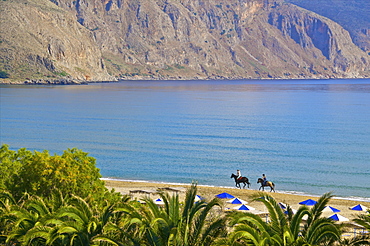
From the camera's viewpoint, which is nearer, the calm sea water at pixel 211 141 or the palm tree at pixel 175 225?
the palm tree at pixel 175 225

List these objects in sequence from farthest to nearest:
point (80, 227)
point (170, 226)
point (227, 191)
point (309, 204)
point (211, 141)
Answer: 1. point (211, 141)
2. point (227, 191)
3. point (309, 204)
4. point (80, 227)
5. point (170, 226)

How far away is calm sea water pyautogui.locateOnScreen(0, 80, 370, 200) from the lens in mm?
45906

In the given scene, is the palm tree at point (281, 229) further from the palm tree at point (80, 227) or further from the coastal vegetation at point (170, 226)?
the palm tree at point (80, 227)

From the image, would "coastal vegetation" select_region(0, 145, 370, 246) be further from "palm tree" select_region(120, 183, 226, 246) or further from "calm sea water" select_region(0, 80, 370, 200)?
"calm sea water" select_region(0, 80, 370, 200)

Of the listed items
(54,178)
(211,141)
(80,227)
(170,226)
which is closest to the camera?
(170,226)

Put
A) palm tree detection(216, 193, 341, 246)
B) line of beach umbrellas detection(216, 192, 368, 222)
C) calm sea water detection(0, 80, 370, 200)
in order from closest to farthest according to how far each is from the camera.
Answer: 1. palm tree detection(216, 193, 341, 246)
2. line of beach umbrellas detection(216, 192, 368, 222)
3. calm sea water detection(0, 80, 370, 200)

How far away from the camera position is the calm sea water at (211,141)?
45.9 metres

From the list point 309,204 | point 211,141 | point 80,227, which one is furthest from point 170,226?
point 211,141

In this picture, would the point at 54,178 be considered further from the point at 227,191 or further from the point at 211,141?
the point at 211,141

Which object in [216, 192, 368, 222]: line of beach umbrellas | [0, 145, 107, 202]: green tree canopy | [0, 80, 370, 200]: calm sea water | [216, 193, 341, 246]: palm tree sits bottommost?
Result: [216, 193, 341, 246]: palm tree

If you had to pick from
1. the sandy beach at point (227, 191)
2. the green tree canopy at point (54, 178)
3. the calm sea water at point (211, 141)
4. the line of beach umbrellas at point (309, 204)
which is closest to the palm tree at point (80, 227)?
the green tree canopy at point (54, 178)

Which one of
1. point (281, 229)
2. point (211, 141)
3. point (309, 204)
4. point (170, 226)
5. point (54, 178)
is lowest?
point (281, 229)

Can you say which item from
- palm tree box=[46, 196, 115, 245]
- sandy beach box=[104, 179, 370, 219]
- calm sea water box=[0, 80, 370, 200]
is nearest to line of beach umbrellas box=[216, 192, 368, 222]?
sandy beach box=[104, 179, 370, 219]

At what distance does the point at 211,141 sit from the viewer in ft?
210
